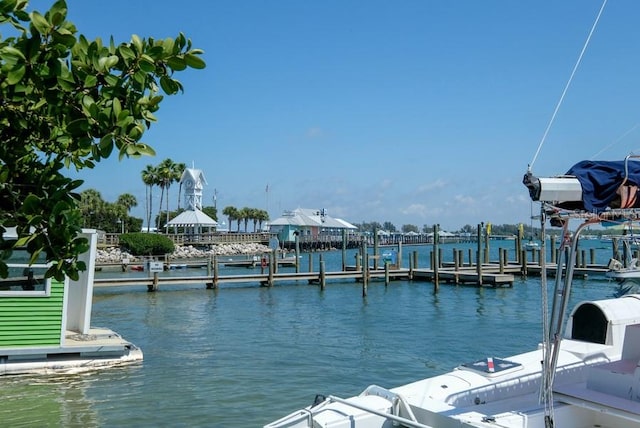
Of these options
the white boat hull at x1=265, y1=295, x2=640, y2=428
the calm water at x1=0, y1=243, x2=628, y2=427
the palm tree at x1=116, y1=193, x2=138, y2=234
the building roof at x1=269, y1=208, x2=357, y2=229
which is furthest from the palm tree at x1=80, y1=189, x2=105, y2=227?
the white boat hull at x1=265, y1=295, x2=640, y2=428

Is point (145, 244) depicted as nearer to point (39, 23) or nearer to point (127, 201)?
point (127, 201)

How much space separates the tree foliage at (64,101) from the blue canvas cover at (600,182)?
4229mm

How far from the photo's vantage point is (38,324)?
13688 mm

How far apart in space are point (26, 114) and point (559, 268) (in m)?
5.10

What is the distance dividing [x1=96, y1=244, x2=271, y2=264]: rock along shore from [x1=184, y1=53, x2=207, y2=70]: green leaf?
58.3m

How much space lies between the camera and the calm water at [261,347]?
40.4ft

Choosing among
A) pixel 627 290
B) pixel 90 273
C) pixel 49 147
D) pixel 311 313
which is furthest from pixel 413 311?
pixel 49 147

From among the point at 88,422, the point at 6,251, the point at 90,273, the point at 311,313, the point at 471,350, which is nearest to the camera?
the point at 6,251

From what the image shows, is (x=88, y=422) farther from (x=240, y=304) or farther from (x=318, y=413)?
(x=240, y=304)

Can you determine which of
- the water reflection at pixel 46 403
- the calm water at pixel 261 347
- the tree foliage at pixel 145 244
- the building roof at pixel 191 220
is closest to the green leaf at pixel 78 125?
the calm water at pixel 261 347

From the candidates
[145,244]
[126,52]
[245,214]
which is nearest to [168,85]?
[126,52]

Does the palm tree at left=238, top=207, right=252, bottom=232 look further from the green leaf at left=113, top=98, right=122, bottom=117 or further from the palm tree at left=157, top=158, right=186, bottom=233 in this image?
the green leaf at left=113, top=98, right=122, bottom=117

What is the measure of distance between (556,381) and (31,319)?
1092 cm

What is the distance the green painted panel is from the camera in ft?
44.1
